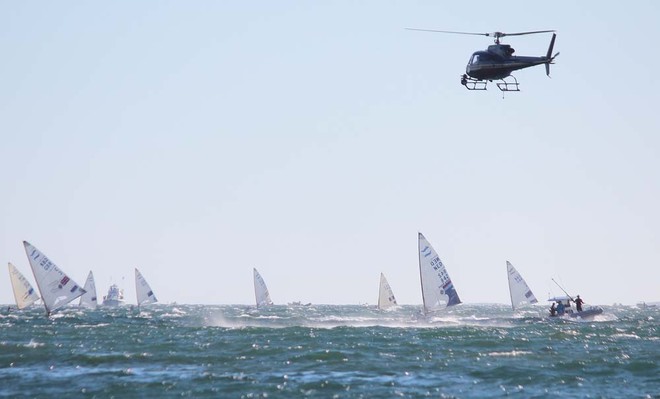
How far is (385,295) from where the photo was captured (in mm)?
129875

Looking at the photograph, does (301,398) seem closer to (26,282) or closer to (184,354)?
(184,354)

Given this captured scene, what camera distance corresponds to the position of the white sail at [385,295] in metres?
128

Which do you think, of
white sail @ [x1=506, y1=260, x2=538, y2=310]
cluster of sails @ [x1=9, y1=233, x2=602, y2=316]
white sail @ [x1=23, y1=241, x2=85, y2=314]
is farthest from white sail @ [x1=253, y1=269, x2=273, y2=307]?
white sail @ [x1=23, y1=241, x2=85, y2=314]

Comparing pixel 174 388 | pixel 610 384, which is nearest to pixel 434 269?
pixel 610 384

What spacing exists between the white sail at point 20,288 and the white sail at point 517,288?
6113 centimetres

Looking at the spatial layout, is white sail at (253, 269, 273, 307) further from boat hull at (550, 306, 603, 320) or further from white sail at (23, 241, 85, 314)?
boat hull at (550, 306, 603, 320)

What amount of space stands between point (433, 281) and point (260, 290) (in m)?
96.3

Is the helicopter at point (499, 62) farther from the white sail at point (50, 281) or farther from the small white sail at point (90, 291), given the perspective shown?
the small white sail at point (90, 291)

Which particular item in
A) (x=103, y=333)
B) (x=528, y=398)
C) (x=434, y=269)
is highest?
(x=434, y=269)

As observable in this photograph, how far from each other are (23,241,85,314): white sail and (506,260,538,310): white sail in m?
50.0

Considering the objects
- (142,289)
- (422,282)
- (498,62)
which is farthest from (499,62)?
(142,289)

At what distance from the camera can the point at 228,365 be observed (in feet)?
119

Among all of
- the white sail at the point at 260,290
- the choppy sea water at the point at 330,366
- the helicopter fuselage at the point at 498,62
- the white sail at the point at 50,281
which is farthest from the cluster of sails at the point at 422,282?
the white sail at the point at 260,290

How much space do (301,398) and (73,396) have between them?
25.0ft
